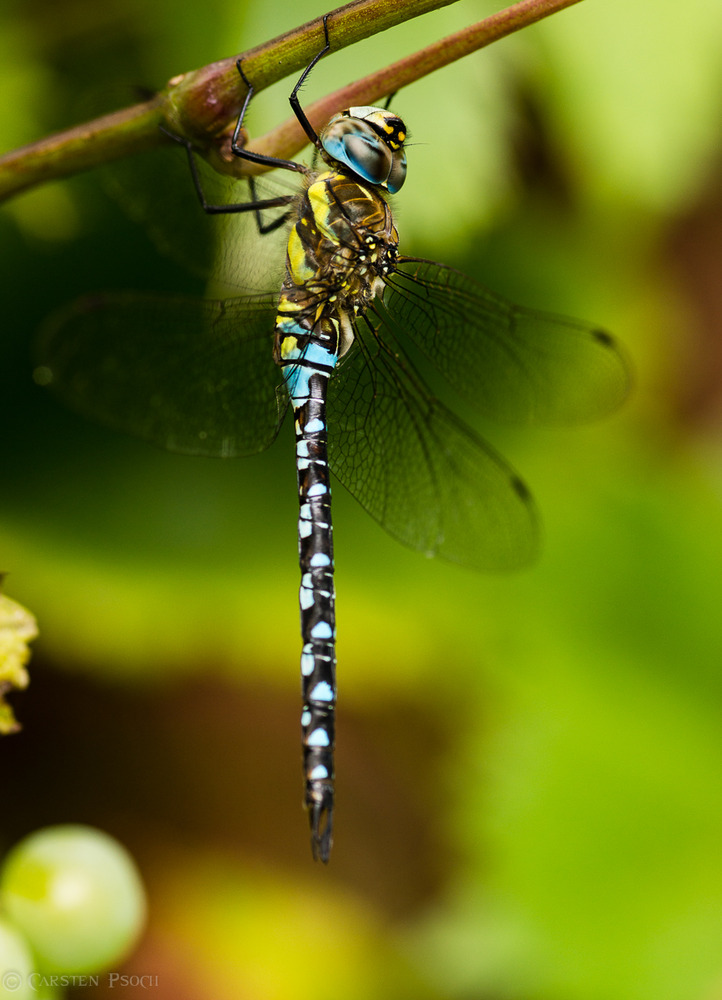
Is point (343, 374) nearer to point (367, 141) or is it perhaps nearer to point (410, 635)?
point (367, 141)

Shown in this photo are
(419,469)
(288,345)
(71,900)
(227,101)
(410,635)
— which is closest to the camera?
(227,101)

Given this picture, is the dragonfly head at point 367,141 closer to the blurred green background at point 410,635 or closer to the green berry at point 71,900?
the blurred green background at point 410,635

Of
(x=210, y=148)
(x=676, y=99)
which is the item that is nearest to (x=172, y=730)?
(x=210, y=148)

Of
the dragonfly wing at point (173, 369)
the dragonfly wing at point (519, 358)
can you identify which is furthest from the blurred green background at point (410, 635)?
the dragonfly wing at point (173, 369)

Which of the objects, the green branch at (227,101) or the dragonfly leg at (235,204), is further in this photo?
the dragonfly leg at (235,204)

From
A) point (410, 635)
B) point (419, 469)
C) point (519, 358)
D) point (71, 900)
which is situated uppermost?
point (519, 358)

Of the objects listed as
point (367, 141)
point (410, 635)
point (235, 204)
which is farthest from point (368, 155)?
point (410, 635)
